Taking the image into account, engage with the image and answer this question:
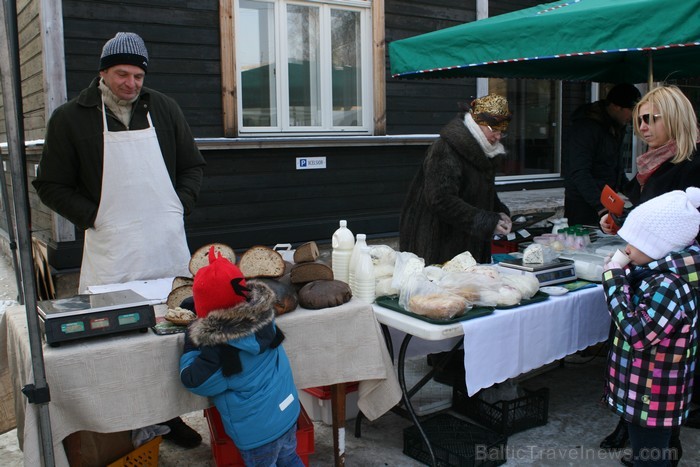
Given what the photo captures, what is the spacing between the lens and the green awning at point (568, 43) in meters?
2.97

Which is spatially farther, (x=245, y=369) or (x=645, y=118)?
(x=645, y=118)

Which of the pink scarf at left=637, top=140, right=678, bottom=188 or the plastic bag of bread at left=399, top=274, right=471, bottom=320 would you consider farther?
the pink scarf at left=637, top=140, right=678, bottom=188

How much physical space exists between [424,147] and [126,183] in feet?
14.7

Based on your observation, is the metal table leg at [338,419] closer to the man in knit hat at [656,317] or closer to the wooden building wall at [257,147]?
the man in knit hat at [656,317]

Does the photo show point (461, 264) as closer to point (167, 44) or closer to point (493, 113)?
point (493, 113)

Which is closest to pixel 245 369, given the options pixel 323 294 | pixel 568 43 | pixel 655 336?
pixel 323 294

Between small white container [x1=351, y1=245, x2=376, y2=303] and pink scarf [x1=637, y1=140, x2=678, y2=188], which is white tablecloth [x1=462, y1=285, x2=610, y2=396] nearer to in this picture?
small white container [x1=351, y1=245, x2=376, y2=303]

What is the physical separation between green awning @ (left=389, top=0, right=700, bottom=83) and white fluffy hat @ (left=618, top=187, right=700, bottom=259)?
939mm

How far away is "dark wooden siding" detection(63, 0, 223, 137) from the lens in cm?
513

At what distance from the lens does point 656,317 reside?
232cm

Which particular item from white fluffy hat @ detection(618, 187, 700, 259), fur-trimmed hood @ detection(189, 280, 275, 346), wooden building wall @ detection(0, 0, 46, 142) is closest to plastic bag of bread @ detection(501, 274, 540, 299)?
white fluffy hat @ detection(618, 187, 700, 259)

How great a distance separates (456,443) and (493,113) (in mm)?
1710

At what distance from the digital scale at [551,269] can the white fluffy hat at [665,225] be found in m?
0.64

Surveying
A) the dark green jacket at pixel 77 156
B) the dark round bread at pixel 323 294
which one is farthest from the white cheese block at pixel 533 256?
the dark green jacket at pixel 77 156
